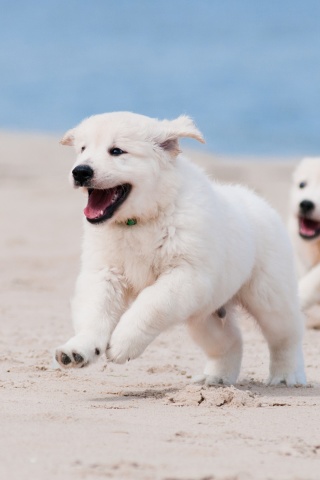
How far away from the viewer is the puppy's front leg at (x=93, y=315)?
5.02 m

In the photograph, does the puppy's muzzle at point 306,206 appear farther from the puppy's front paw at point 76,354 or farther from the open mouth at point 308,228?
the puppy's front paw at point 76,354

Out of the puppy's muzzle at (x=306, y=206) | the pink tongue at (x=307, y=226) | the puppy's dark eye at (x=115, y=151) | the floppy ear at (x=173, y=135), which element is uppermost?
the puppy's muzzle at (x=306, y=206)

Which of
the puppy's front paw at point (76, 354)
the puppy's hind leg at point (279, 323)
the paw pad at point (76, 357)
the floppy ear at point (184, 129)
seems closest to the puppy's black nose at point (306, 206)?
the puppy's hind leg at point (279, 323)

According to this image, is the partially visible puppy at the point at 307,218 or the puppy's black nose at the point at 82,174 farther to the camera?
the partially visible puppy at the point at 307,218

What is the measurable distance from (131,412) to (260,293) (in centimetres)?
166

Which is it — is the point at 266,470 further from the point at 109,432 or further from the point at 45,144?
the point at 45,144

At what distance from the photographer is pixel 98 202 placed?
5637mm

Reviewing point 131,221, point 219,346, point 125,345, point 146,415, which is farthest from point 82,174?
point 219,346

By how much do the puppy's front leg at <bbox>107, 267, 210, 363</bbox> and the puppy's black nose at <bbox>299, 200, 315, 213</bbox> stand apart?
4571 mm

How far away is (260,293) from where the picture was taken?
20.3ft

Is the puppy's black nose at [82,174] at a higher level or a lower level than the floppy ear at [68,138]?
lower

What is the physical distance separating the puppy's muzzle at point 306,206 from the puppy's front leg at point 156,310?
4.57 meters

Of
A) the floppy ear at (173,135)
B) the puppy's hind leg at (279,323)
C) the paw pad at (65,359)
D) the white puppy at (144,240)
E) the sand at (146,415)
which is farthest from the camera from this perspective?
the puppy's hind leg at (279,323)

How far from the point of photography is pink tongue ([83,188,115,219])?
5.56 metres
